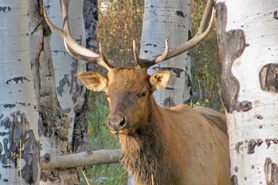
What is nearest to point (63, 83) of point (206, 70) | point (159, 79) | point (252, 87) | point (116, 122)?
point (159, 79)

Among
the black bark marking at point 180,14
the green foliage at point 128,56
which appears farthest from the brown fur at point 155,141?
the green foliage at point 128,56

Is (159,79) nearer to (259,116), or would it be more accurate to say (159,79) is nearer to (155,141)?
(155,141)

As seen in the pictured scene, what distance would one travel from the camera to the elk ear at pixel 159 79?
579 centimetres

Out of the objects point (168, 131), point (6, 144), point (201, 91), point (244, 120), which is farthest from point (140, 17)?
point (244, 120)

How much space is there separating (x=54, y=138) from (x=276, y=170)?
467 cm

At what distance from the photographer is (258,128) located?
2.43 meters

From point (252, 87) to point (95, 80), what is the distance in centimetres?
368

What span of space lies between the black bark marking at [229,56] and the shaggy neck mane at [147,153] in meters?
3.14

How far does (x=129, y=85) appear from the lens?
5.53 metres

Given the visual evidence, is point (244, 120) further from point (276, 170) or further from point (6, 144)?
point (6, 144)

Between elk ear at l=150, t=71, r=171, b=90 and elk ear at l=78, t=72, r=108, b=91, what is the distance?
38 cm

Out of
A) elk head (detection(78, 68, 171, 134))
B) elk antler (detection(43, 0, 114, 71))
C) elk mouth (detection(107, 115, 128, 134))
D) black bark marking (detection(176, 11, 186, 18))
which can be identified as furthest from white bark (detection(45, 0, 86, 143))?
elk mouth (detection(107, 115, 128, 134))

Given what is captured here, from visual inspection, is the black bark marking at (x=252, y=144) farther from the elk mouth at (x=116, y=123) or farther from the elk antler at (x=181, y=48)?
the elk antler at (x=181, y=48)

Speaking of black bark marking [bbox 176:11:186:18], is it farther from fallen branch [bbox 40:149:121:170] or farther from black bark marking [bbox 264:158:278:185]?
black bark marking [bbox 264:158:278:185]
